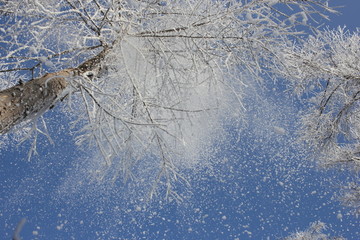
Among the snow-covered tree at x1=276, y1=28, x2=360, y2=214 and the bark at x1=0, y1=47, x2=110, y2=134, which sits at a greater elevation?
the snow-covered tree at x1=276, y1=28, x2=360, y2=214

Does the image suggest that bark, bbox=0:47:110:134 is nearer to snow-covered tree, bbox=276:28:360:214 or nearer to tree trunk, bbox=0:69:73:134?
tree trunk, bbox=0:69:73:134

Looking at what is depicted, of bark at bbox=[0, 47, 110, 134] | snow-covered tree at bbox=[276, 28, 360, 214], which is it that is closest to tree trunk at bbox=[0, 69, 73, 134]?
bark at bbox=[0, 47, 110, 134]

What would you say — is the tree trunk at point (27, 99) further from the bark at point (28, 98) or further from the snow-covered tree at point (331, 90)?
the snow-covered tree at point (331, 90)

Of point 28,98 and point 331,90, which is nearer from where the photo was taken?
point 28,98

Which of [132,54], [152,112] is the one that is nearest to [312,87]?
[152,112]

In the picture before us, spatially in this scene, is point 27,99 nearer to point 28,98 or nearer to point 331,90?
point 28,98

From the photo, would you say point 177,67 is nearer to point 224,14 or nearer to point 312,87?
point 224,14

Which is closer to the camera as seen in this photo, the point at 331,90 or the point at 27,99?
the point at 27,99

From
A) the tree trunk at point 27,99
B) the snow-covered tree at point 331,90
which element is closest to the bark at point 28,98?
the tree trunk at point 27,99

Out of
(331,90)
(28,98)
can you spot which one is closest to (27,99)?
(28,98)

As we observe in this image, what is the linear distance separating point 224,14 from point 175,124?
1.48 m

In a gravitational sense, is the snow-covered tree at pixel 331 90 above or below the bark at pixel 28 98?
above

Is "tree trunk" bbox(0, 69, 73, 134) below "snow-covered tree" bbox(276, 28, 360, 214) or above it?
below

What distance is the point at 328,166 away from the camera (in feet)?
23.5
